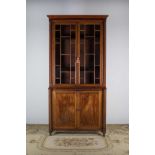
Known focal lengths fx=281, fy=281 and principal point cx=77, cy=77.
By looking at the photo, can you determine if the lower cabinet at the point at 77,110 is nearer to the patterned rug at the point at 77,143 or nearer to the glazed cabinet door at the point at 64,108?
the glazed cabinet door at the point at 64,108

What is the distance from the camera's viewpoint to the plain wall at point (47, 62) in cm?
522

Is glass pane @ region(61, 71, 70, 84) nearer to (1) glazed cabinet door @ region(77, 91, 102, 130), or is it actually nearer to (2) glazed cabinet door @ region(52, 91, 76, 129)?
(2) glazed cabinet door @ region(52, 91, 76, 129)

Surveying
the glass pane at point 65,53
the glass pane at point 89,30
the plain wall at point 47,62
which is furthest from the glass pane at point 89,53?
the plain wall at point 47,62

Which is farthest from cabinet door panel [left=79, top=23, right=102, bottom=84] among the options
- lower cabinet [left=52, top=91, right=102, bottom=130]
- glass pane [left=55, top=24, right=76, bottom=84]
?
lower cabinet [left=52, top=91, right=102, bottom=130]

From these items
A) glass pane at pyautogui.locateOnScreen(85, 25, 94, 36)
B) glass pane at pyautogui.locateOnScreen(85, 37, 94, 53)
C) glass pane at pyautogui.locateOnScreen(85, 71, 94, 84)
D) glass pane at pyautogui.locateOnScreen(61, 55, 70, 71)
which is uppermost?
glass pane at pyautogui.locateOnScreen(85, 25, 94, 36)

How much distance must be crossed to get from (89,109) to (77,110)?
0.19 metres

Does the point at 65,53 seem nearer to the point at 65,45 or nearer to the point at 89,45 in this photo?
the point at 65,45

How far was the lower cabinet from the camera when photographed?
4441mm

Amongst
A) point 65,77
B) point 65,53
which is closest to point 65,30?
point 65,53

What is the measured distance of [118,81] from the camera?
17.3 feet
